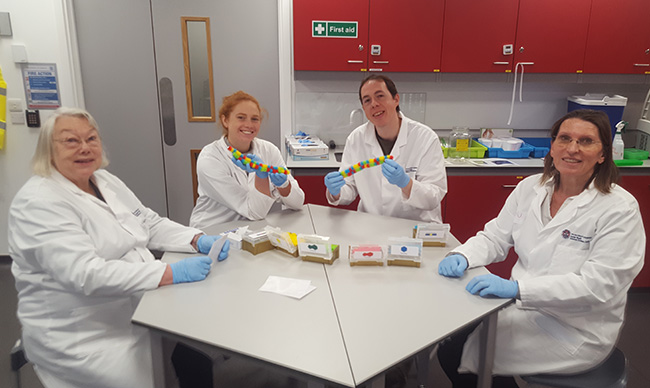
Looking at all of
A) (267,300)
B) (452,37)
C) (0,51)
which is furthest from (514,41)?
(0,51)

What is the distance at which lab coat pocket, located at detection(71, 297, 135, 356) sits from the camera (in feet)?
4.89

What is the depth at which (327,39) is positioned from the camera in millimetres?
3213

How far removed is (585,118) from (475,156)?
6.08 ft

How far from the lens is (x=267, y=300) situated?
1.49 meters

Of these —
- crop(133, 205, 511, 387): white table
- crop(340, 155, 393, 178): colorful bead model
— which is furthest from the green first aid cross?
crop(133, 205, 511, 387): white table

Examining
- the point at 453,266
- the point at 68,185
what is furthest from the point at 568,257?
the point at 68,185

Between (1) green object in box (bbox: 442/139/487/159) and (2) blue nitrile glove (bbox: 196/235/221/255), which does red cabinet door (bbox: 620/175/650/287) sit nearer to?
(1) green object in box (bbox: 442/139/487/159)

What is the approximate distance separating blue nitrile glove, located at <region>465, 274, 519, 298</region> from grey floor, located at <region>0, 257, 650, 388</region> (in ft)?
3.13

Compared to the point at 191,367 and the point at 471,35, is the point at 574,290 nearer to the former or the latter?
the point at 191,367

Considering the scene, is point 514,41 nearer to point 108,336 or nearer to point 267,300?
point 267,300

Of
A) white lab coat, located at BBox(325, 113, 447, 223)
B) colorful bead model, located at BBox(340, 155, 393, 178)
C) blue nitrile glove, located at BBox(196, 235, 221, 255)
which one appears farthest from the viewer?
white lab coat, located at BBox(325, 113, 447, 223)

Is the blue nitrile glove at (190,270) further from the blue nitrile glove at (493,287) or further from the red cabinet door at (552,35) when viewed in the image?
the red cabinet door at (552,35)

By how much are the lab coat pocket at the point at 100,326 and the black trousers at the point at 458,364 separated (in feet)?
4.14

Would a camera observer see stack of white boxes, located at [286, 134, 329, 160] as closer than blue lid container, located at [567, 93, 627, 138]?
Yes
